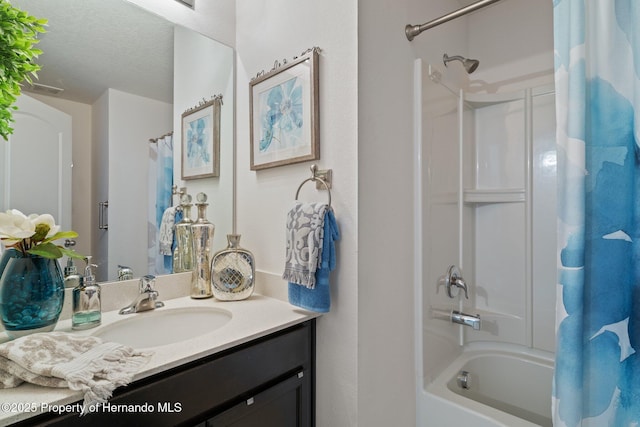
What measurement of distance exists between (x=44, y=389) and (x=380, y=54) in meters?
1.36

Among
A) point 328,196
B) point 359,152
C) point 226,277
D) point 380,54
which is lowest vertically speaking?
point 226,277

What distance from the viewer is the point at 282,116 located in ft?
4.31

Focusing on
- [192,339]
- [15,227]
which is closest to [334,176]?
[192,339]

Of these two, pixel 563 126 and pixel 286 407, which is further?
pixel 286 407

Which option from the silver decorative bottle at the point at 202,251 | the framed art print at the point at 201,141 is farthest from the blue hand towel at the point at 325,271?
the framed art print at the point at 201,141

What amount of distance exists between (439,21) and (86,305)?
1.63 metres

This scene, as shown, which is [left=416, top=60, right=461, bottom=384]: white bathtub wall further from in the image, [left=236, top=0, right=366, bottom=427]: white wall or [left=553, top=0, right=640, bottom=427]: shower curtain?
[left=553, top=0, right=640, bottom=427]: shower curtain

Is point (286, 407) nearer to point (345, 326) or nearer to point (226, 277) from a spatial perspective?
point (345, 326)

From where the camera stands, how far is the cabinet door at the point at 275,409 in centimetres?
89

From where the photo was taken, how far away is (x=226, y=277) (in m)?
1.28

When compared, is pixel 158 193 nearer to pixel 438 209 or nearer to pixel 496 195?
pixel 438 209

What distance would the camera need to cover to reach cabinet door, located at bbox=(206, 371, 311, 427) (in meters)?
0.89

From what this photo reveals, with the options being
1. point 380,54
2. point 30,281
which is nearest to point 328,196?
point 380,54

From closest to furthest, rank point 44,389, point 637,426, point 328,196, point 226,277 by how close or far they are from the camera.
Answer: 1. point 44,389
2. point 637,426
3. point 328,196
4. point 226,277
